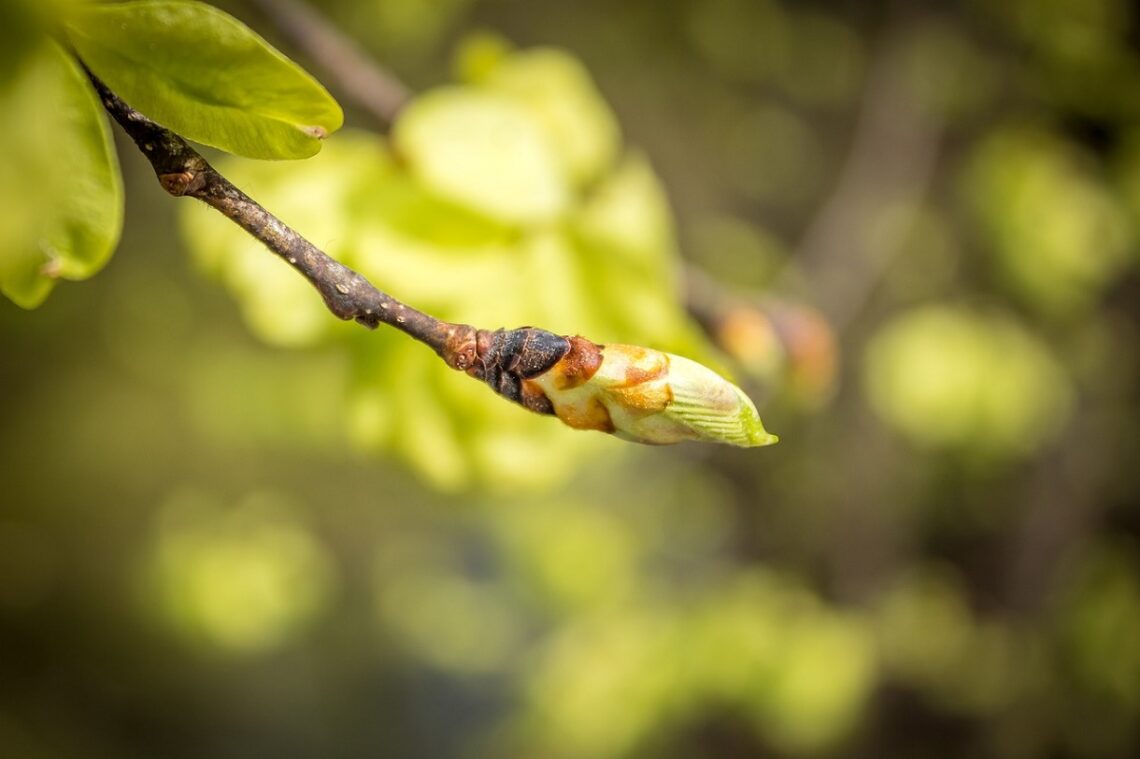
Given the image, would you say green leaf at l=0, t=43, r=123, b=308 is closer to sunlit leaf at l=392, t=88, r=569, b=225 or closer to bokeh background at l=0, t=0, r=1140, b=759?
sunlit leaf at l=392, t=88, r=569, b=225

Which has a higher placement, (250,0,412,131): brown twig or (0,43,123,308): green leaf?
(0,43,123,308): green leaf

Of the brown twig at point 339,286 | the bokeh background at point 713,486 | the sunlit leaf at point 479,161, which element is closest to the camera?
the brown twig at point 339,286

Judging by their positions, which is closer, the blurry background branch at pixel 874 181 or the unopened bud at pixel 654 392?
the unopened bud at pixel 654 392

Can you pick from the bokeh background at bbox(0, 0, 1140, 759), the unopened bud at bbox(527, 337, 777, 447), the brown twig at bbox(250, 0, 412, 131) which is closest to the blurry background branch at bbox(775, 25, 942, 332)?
the bokeh background at bbox(0, 0, 1140, 759)

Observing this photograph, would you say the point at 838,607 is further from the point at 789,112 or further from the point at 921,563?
the point at 789,112

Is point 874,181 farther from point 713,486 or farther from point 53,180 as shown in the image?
point 53,180

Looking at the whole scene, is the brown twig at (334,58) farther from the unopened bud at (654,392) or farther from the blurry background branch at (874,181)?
the blurry background branch at (874,181)

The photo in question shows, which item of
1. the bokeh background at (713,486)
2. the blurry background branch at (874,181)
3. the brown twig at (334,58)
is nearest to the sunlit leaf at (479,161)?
the brown twig at (334,58)
